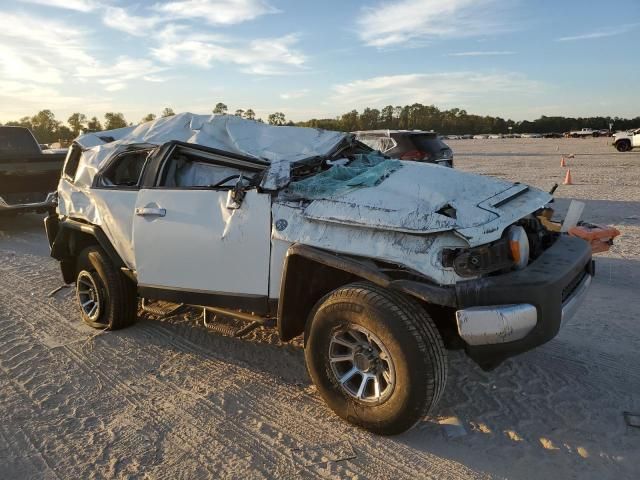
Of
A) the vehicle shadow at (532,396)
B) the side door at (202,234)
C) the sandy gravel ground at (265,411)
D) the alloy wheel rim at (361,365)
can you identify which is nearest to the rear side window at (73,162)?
the sandy gravel ground at (265,411)

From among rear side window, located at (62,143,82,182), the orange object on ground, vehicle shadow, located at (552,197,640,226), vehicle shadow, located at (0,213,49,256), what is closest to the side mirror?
rear side window, located at (62,143,82,182)

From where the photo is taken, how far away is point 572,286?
3.37 meters

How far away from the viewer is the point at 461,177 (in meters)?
3.70

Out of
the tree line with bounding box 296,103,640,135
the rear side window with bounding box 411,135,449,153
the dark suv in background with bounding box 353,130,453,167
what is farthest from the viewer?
the tree line with bounding box 296,103,640,135

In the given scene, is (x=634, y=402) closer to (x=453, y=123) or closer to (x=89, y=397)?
(x=89, y=397)

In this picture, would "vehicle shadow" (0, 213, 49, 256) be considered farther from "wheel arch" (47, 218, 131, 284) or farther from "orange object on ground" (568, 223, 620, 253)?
"orange object on ground" (568, 223, 620, 253)

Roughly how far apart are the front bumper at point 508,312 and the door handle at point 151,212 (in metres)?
2.34

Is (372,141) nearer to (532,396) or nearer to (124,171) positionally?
(124,171)

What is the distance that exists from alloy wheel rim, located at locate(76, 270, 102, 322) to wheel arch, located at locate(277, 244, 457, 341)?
7.58 feet

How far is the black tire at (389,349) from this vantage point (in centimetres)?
291

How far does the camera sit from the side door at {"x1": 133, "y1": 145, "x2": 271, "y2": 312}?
360cm

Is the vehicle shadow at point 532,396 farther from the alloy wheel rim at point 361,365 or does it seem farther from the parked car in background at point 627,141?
the parked car in background at point 627,141

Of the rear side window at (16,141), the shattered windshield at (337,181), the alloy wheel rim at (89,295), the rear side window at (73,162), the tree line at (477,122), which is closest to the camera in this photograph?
the shattered windshield at (337,181)

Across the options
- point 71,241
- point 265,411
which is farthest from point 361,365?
point 71,241
